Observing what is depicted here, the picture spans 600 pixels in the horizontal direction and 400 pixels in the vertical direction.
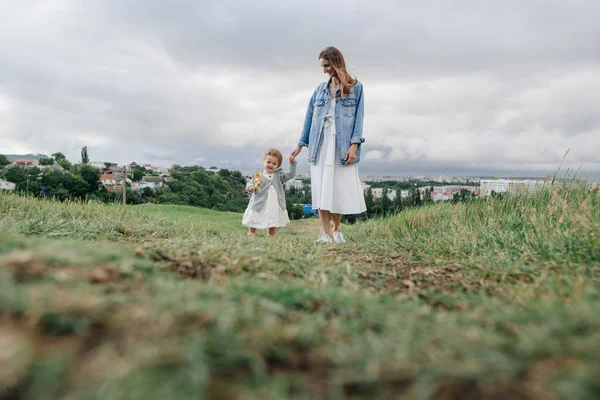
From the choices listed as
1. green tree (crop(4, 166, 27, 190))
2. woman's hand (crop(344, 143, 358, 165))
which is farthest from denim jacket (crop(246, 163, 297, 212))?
green tree (crop(4, 166, 27, 190))

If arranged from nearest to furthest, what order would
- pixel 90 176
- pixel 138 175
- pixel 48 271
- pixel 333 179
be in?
pixel 48 271
pixel 333 179
pixel 90 176
pixel 138 175

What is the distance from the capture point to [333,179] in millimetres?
5855

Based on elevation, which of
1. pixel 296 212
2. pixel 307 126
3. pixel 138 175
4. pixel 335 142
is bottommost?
pixel 296 212

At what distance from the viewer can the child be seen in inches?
270

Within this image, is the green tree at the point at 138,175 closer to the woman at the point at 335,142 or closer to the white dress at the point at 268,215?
the white dress at the point at 268,215

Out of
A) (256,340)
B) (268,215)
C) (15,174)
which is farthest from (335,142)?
(15,174)

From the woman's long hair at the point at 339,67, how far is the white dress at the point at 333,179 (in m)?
0.28

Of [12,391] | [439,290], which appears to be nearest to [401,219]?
[439,290]

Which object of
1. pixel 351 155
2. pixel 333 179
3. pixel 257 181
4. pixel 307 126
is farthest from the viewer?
pixel 257 181

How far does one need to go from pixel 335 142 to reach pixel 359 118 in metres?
0.48

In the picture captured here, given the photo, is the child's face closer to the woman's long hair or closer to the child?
the child

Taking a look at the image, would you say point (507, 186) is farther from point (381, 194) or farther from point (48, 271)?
point (381, 194)

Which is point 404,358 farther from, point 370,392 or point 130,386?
point 130,386

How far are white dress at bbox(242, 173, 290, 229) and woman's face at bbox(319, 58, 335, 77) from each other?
2.06 metres
